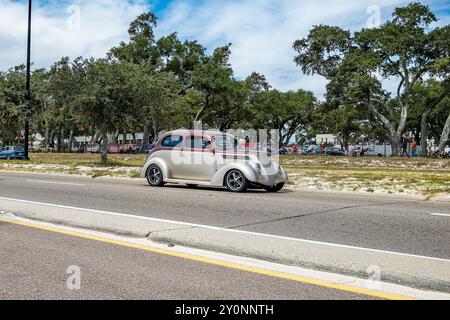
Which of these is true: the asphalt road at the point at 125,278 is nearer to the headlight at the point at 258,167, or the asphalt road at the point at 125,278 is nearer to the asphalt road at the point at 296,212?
the asphalt road at the point at 296,212

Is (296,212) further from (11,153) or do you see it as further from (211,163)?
(11,153)

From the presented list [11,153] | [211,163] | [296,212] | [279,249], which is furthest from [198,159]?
[11,153]

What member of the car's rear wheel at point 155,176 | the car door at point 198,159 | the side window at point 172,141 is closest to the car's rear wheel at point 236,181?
the car door at point 198,159

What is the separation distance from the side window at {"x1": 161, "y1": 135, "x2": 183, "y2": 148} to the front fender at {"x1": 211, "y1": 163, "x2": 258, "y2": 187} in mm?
1703

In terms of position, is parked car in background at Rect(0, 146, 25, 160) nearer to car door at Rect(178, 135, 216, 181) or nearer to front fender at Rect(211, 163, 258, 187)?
car door at Rect(178, 135, 216, 181)

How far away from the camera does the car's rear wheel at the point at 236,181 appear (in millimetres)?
14188

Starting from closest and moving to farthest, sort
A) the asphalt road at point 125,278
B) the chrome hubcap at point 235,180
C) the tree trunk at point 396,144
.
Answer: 1. the asphalt road at point 125,278
2. the chrome hubcap at point 235,180
3. the tree trunk at point 396,144

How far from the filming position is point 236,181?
566 inches

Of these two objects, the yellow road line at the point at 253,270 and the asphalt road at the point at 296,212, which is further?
the asphalt road at the point at 296,212

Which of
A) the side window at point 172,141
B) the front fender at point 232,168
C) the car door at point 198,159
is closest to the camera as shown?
the front fender at point 232,168

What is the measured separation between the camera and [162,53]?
6619 centimetres

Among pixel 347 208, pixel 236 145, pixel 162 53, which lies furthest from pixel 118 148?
pixel 347 208

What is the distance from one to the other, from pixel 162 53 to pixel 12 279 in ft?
207
